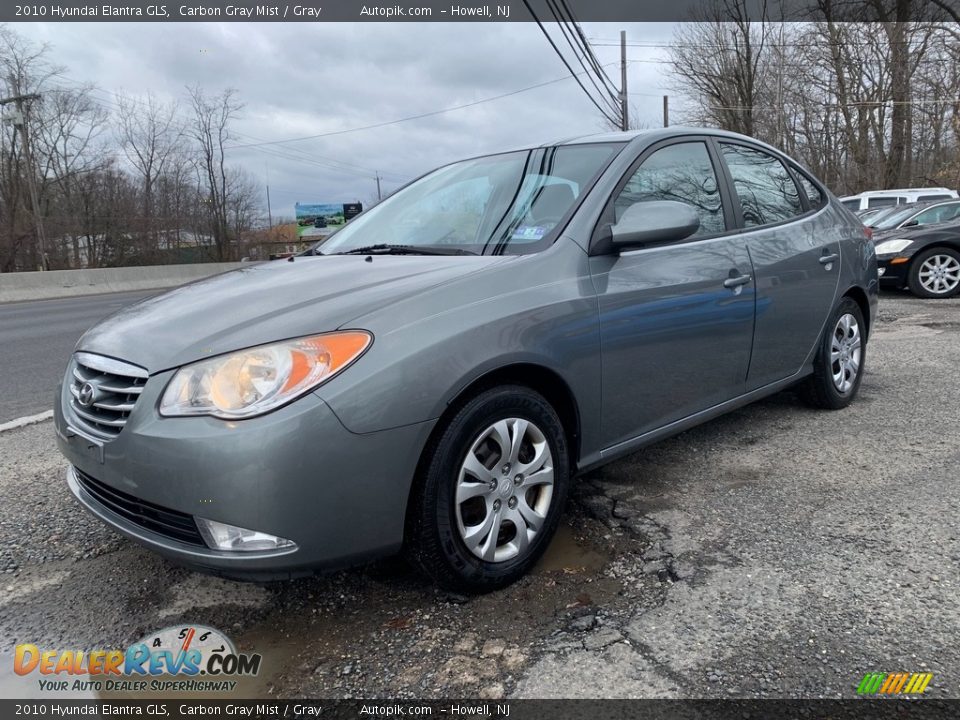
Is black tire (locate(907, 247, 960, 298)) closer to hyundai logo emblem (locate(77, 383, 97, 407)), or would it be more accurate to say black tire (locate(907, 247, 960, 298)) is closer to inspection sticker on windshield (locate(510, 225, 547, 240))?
inspection sticker on windshield (locate(510, 225, 547, 240))

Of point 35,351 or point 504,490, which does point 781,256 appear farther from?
point 35,351

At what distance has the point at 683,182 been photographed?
3.25 m

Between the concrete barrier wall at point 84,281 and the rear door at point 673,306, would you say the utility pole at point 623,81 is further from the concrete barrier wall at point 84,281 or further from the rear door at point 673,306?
the rear door at point 673,306

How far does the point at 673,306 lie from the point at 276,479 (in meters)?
1.84

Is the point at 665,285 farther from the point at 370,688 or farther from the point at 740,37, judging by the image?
the point at 740,37

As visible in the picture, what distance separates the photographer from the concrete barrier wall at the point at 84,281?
17.8 metres

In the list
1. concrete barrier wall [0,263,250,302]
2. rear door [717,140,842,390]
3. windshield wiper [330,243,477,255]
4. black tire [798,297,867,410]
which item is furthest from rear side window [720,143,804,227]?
concrete barrier wall [0,263,250,302]

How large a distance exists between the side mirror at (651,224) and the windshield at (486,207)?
250 millimetres

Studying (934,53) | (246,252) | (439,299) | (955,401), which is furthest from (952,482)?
(246,252)

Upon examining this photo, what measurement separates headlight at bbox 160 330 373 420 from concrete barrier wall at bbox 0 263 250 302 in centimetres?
1450

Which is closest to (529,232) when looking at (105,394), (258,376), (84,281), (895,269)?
(258,376)

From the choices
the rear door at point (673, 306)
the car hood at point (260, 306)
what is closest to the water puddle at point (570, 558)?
the rear door at point (673, 306)

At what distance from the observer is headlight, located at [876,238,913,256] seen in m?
9.66

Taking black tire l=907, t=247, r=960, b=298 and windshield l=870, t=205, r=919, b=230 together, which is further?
windshield l=870, t=205, r=919, b=230
